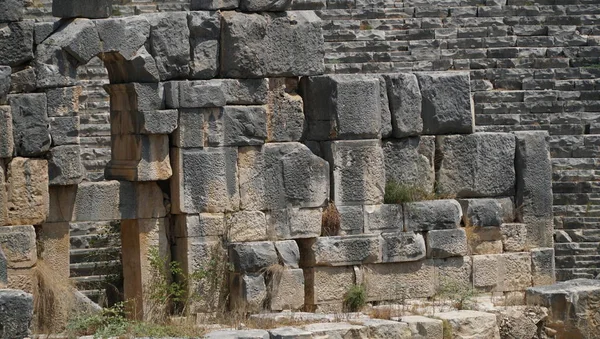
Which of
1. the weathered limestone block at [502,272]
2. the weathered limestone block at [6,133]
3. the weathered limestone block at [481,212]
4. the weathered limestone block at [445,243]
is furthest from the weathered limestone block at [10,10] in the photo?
the weathered limestone block at [502,272]

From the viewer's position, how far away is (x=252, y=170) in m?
15.6

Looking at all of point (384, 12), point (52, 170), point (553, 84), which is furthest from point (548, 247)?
point (384, 12)

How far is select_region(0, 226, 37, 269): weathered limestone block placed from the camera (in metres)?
14.5

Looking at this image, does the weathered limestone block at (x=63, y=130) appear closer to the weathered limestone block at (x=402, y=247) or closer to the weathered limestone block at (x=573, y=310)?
the weathered limestone block at (x=402, y=247)

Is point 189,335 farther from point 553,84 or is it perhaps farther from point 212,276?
point 553,84

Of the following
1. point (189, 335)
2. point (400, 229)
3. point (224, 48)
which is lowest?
point (189, 335)

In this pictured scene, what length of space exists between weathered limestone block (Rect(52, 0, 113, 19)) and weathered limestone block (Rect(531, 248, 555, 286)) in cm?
573

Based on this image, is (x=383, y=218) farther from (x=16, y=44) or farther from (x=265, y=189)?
(x=16, y=44)

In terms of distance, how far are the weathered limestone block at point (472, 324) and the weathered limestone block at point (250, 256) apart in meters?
1.94

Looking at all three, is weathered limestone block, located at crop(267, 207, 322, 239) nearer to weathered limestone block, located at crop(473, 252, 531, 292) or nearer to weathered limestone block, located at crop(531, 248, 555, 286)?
weathered limestone block, located at crop(473, 252, 531, 292)

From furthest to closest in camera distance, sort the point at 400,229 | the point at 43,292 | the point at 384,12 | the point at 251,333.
Answer: the point at 384,12, the point at 400,229, the point at 43,292, the point at 251,333

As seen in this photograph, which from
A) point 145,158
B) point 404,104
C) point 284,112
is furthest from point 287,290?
point 404,104

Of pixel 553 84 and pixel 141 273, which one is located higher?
pixel 553 84

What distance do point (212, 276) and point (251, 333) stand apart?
2.01 m
